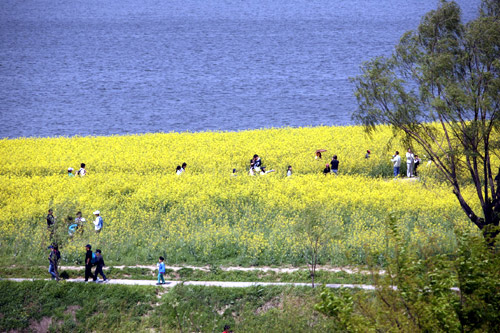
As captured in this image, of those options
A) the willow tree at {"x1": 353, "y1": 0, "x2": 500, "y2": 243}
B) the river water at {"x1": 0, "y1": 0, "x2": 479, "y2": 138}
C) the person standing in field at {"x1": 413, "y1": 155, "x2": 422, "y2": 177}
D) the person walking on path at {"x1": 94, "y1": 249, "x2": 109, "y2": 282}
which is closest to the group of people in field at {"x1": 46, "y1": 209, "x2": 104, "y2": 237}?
the person walking on path at {"x1": 94, "y1": 249, "x2": 109, "y2": 282}

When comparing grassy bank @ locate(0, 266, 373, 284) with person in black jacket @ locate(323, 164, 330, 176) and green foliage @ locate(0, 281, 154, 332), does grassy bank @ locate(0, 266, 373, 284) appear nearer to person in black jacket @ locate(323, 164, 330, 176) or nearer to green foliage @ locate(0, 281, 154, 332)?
green foliage @ locate(0, 281, 154, 332)

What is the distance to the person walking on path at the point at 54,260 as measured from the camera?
1970cm

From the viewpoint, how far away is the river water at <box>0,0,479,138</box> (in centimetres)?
7631

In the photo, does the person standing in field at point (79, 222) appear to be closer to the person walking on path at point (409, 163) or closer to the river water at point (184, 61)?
the person walking on path at point (409, 163)

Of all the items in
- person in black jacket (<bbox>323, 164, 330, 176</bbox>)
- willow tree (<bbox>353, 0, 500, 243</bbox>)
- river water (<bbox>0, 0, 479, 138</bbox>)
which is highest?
river water (<bbox>0, 0, 479, 138</bbox>)

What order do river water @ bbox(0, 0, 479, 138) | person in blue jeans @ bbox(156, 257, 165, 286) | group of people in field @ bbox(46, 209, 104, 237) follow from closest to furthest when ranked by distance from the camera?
person in blue jeans @ bbox(156, 257, 165, 286) < group of people in field @ bbox(46, 209, 104, 237) < river water @ bbox(0, 0, 479, 138)

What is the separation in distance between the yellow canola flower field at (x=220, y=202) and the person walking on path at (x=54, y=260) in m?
0.55

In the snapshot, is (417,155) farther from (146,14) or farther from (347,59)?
(146,14)

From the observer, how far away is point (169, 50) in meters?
124

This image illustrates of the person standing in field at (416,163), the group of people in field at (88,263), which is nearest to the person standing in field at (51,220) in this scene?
the group of people in field at (88,263)

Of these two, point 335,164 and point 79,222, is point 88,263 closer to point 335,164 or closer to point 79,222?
point 79,222

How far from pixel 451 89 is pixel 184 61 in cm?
10031

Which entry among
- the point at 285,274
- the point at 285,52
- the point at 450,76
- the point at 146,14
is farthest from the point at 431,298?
the point at 146,14

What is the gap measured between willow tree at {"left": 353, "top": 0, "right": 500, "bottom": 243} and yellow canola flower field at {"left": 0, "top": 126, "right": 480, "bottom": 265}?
1545 mm
